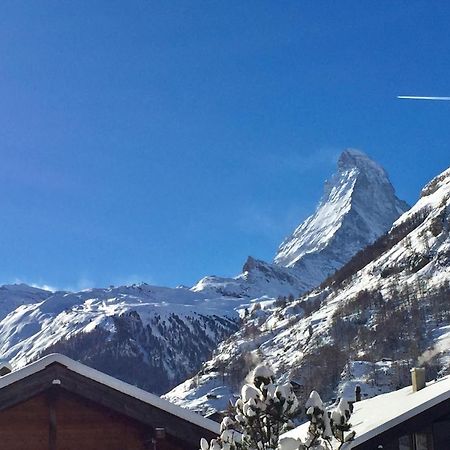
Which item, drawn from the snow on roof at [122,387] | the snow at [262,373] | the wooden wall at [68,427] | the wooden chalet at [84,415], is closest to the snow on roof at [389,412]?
the snow on roof at [122,387]

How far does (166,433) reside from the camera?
1181 centimetres

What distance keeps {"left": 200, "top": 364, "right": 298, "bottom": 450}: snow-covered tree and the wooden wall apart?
3870 mm

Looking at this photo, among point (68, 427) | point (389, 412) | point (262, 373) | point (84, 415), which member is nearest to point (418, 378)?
point (389, 412)

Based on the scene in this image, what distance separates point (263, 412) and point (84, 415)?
183 inches

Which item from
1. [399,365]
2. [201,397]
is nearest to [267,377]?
[399,365]

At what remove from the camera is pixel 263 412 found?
8.28 metres

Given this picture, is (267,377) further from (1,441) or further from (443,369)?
(443,369)

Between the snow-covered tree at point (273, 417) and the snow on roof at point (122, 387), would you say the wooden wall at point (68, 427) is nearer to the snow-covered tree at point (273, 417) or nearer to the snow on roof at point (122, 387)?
the snow on roof at point (122, 387)

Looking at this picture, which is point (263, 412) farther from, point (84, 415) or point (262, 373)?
point (84, 415)

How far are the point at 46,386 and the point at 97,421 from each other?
110 centimetres

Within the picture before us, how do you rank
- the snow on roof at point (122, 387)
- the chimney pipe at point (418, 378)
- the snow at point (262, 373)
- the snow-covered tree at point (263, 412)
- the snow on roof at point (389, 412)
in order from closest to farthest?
the snow-covered tree at point (263, 412) < the snow at point (262, 373) < the snow on roof at point (122, 387) < the snow on roof at point (389, 412) < the chimney pipe at point (418, 378)

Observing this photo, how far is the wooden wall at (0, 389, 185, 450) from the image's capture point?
11.6 meters

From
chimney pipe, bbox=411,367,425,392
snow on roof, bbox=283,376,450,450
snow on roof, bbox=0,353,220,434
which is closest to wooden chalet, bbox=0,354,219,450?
snow on roof, bbox=0,353,220,434

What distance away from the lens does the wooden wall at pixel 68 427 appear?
38.1 ft
